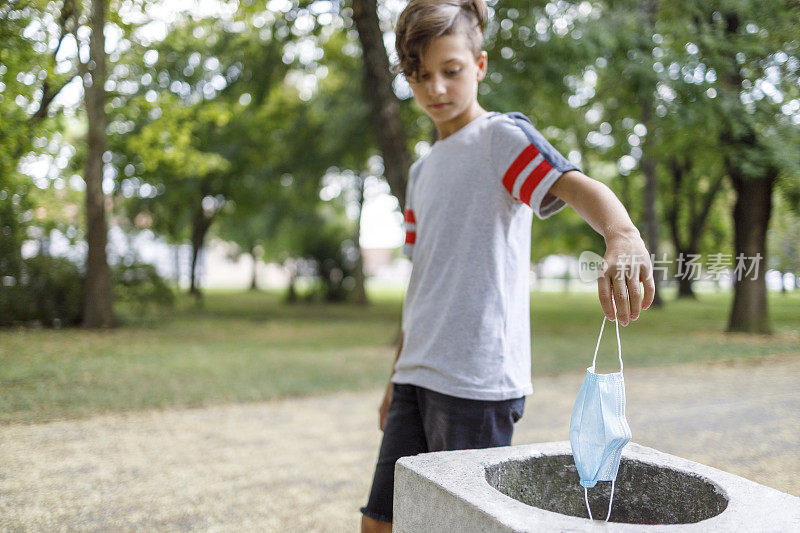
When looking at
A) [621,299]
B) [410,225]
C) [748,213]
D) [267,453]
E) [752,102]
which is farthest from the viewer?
[267,453]

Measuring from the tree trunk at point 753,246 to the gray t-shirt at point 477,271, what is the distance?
203 centimetres

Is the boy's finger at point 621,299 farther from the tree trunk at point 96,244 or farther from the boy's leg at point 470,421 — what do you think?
the tree trunk at point 96,244

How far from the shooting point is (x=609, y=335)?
11.7 metres

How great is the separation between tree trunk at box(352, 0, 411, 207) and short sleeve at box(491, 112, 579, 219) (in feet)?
22.2

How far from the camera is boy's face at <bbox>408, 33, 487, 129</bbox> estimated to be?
1763mm

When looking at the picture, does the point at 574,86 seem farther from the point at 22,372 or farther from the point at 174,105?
the point at 22,372

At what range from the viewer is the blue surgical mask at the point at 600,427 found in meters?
1.28

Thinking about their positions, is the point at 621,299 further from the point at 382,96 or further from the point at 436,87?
the point at 382,96

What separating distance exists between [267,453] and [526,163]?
11.3 feet

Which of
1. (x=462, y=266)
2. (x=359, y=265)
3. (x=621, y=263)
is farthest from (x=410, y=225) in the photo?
(x=359, y=265)

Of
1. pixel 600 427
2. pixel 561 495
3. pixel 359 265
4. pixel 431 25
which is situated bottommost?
pixel 561 495

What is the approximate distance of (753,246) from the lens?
332cm

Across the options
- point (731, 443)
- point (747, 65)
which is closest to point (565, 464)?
point (747, 65)

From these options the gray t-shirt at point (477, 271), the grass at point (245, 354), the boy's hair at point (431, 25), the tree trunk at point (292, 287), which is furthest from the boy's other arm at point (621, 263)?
the tree trunk at point (292, 287)
